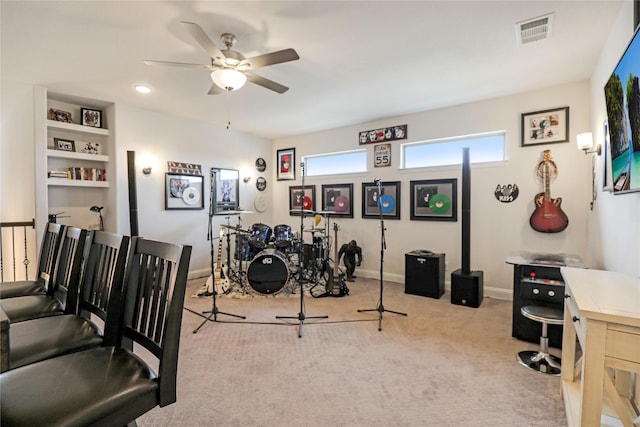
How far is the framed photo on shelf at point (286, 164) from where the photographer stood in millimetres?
6160

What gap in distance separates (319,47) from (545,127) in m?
2.95

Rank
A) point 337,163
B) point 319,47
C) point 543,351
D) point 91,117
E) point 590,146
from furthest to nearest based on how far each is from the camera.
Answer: point 337,163, point 91,117, point 590,146, point 319,47, point 543,351

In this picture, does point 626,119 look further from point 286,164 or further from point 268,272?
point 286,164

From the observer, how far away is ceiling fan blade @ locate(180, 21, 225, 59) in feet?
6.41

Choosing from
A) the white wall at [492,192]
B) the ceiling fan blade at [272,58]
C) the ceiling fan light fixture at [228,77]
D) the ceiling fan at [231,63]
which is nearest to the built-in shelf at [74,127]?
the ceiling fan at [231,63]

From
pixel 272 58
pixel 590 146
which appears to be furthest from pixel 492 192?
pixel 272 58

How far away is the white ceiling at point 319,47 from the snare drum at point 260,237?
1.84 m

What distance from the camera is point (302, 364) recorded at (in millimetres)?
2357

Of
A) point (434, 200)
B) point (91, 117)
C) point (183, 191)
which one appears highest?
point (91, 117)

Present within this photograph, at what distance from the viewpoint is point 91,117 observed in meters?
4.20

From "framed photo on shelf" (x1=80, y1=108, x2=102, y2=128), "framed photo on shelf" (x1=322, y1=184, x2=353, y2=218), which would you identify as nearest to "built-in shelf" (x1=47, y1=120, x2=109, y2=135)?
"framed photo on shelf" (x1=80, y1=108, x2=102, y2=128)

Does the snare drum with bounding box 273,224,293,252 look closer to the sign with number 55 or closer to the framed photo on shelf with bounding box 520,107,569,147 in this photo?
the sign with number 55

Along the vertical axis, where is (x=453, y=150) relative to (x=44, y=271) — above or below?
above

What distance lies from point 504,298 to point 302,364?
119 inches
